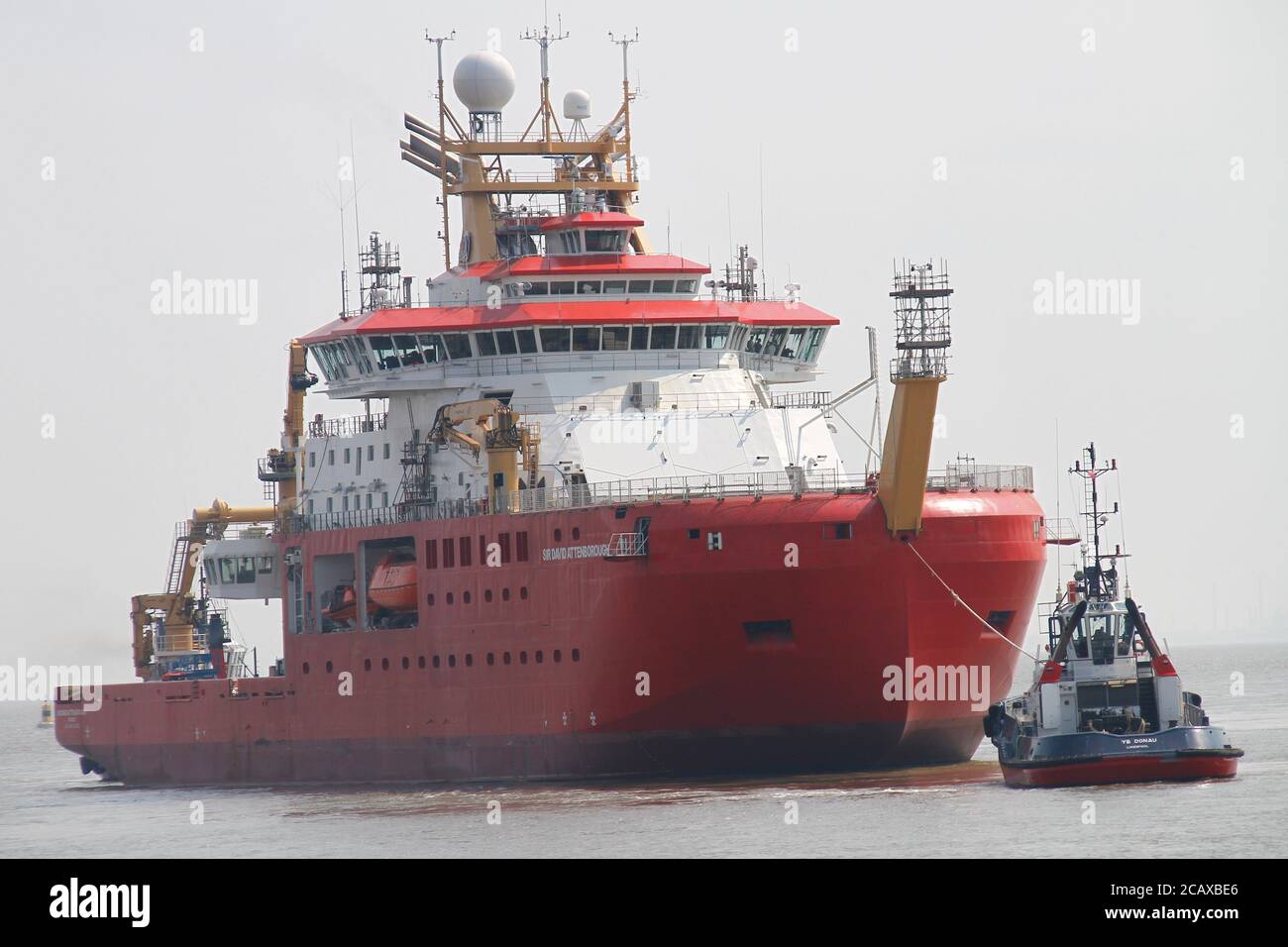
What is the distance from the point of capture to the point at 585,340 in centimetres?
5919

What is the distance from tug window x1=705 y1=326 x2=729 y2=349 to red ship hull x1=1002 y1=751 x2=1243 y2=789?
14.9m

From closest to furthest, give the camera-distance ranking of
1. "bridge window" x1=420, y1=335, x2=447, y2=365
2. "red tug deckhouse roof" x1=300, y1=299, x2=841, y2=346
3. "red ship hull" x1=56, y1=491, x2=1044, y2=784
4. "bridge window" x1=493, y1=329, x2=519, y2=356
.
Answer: "red ship hull" x1=56, y1=491, x2=1044, y2=784, "red tug deckhouse roof" x1=300, y1=299, x2=841, y2=346, "bridge window" x1=493, y1=329, x2=519, y2=356, "bridge window" x1=420, y1=335, x2=447, y2=365

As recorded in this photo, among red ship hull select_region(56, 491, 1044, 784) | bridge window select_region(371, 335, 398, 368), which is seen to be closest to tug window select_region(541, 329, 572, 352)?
bridge window select_region(371, 335, 398, 368)

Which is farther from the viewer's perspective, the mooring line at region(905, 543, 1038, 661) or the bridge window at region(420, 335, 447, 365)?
the bridge window at region(420, 335, 447, 365)

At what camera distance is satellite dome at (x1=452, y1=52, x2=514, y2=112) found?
216 ft

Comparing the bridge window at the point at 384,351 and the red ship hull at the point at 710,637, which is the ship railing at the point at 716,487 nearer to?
the red ship hull at the point at 710,637

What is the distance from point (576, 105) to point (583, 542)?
663 inches

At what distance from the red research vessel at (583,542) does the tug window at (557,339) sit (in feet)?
0.18

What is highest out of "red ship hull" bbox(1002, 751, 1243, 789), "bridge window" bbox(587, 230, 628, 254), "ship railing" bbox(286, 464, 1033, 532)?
"bridge window" bbox(587, 230, 628, 254)

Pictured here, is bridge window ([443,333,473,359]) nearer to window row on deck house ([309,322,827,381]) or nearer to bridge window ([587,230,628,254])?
window row on deck house ([309,322,827,381])

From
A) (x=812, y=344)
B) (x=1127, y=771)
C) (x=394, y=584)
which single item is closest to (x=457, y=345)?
(x=394, y=584)

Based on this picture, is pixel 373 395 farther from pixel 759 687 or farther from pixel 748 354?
pixel 759 687

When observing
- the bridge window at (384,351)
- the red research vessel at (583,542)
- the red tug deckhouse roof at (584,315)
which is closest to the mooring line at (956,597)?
the red research vessel at (583,542)
